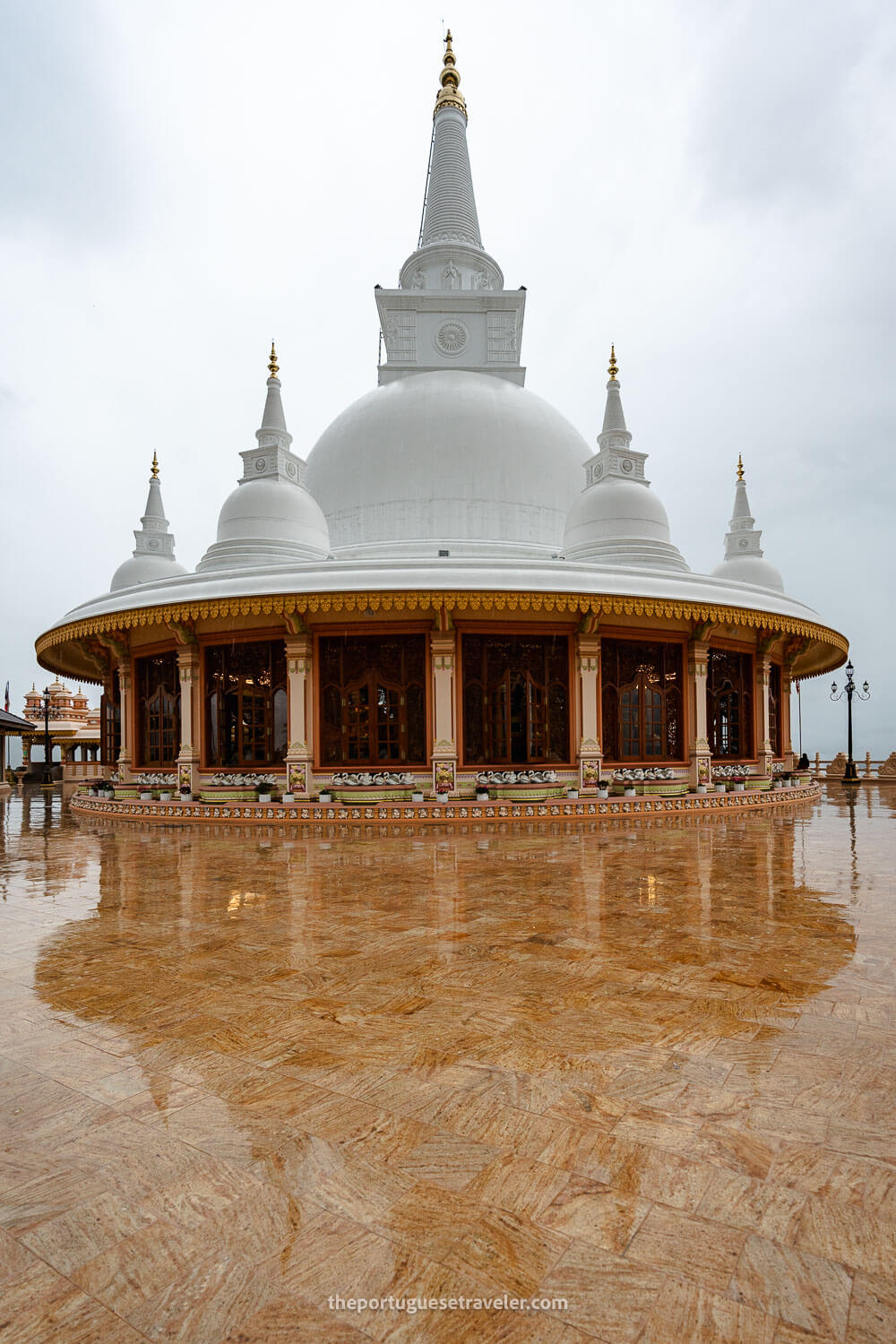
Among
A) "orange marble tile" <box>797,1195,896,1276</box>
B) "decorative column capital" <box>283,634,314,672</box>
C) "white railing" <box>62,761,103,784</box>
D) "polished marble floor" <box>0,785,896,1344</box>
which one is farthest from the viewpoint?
"white railing" <box>62,761,103,784</box>

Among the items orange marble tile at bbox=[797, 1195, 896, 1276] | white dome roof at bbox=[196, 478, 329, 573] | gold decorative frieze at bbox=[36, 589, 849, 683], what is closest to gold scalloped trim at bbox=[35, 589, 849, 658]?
gold decorative frieze at bbox=[36, 589, 849, 683]

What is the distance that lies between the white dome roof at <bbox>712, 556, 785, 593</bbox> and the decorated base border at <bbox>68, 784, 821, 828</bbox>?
1105 cm

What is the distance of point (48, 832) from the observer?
1516 centimetres

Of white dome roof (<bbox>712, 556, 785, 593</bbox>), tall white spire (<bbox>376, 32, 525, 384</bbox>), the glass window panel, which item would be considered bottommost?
the glass window panel

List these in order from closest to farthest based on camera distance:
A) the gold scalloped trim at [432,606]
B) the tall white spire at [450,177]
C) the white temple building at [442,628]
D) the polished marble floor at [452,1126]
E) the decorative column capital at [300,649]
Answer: the polished marble floor at [452,1126] → the gold scalloped trim at [432,606] → the white temple building at [442,628] → the decorative column capital at [300,649] → the tall white spire at [450,177]

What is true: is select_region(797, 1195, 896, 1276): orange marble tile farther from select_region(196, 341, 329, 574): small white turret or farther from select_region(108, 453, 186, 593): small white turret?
select_region(108, 453, 186, 593): small white turret

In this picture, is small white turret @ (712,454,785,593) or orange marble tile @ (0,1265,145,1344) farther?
small white turret @ (712,454,785,593)

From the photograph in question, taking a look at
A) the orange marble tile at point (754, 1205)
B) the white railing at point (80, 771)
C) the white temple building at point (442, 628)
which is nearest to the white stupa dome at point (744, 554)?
the white temple building at point (442, 628)

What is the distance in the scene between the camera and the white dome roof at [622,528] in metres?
18.9

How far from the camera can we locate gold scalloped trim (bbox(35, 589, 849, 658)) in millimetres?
14727

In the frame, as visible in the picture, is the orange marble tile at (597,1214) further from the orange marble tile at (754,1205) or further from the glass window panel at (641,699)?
the glass window panel at (641,699)

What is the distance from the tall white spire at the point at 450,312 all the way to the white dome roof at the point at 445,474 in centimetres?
353

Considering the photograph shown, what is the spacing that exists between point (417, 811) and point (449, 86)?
3171 cm

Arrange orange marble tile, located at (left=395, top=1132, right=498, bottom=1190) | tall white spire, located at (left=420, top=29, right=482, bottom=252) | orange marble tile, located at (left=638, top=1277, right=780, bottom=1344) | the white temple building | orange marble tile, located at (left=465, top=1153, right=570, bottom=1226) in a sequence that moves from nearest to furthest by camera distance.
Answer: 1. orange marble tile, located at (left=638, top=1277, right=780, bottom=1344)
2. orange marble tile, located at (left=465, top=1153, right=570, bottom=1226)
3. orange marble tile, located at (left=395, top=1132, right=498, bottom=1190)
4. the white temple building
5. tall white spire, located at (left=420, top=29, right=482, bottom=252)
